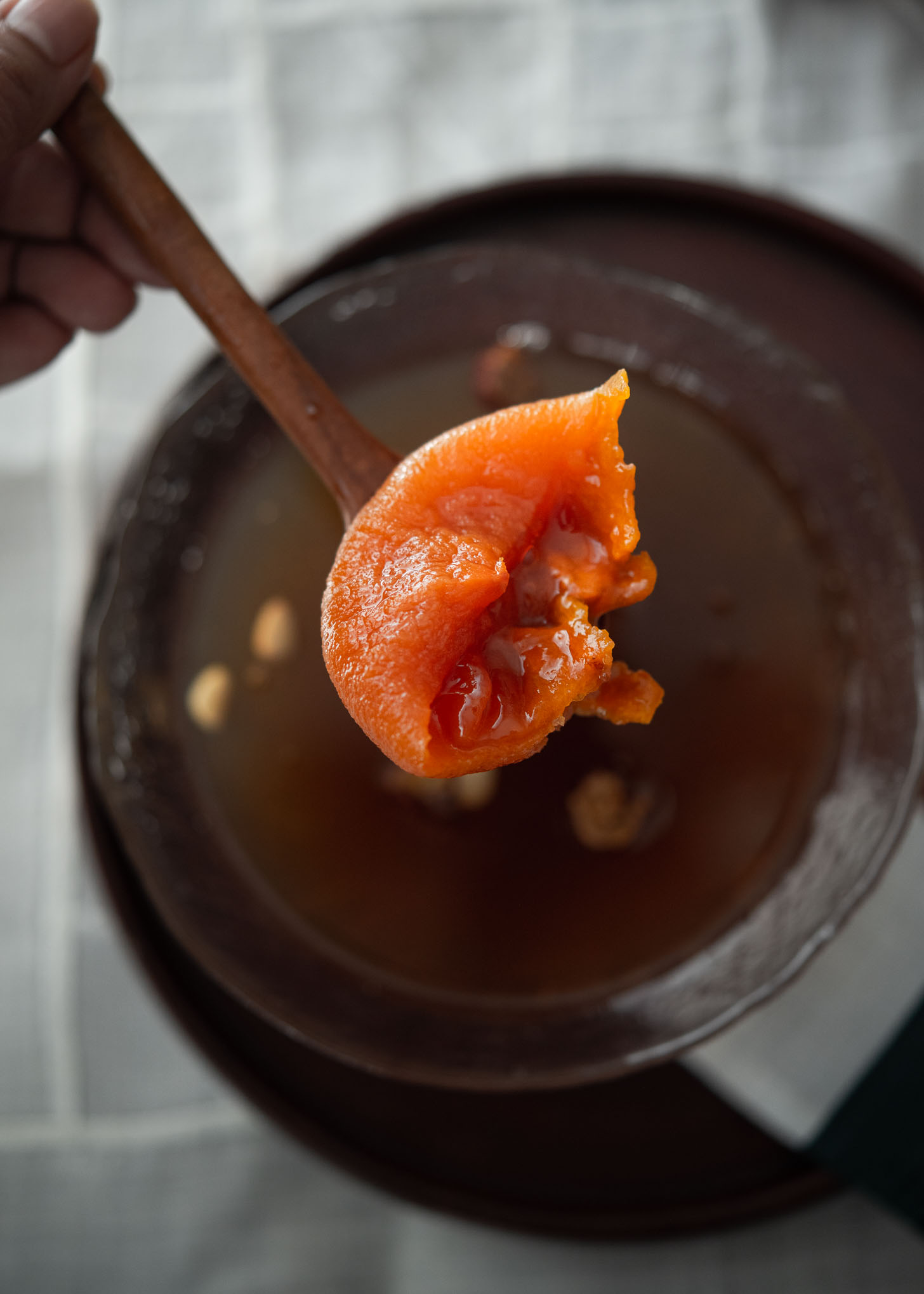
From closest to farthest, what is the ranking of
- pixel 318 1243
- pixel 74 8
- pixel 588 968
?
pixel 74 8 < pixel 588 968 < pixel 318 1243

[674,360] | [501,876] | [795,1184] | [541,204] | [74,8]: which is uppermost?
[74,8]

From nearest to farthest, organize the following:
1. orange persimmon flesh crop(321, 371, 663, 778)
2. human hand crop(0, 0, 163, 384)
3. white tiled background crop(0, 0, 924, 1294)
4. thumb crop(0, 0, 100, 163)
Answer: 1. orange persimmon flesh crop(321, 371, 663, 778)
2. thumb crop(0, 0, 100, 163)
3. human hand crop(0, 0, 163, 384)
4. white tiled background crop(0, 0, 924, 1294)

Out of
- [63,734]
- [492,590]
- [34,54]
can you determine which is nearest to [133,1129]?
[63,734]

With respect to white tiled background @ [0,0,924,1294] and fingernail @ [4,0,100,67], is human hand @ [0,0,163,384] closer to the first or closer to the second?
fingernail @ [4,0,100,67]

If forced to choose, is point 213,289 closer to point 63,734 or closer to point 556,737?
point 556,737

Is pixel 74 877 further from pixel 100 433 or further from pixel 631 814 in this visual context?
pixel 631 814

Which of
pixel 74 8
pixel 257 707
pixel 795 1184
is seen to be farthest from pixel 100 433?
pixel 795 1184

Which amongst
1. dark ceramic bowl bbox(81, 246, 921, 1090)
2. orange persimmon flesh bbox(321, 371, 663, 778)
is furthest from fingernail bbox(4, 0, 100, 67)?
orange persimmon flesh bbox(321, 371, 663, 778)
